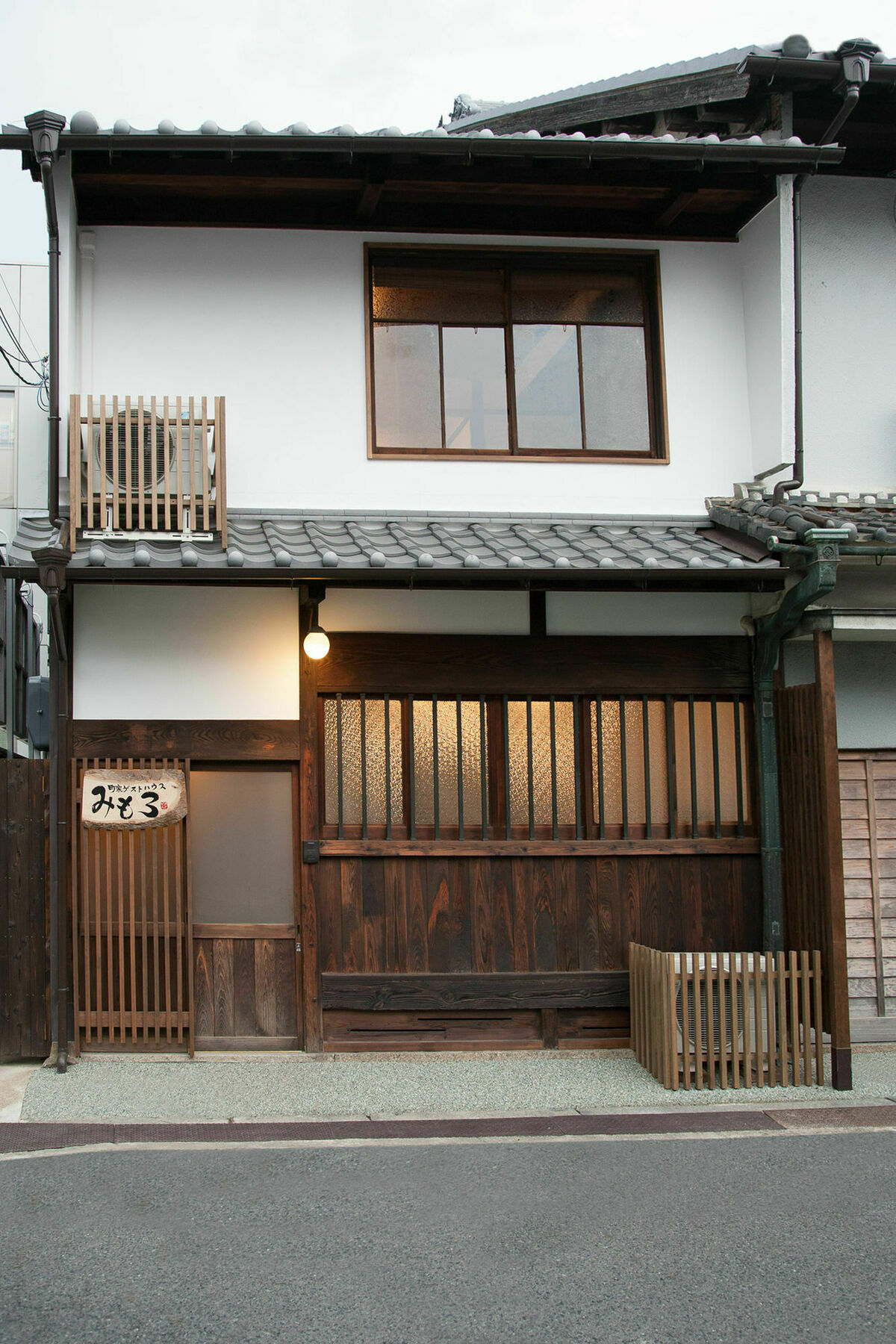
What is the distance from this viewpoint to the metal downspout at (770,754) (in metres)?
9.10

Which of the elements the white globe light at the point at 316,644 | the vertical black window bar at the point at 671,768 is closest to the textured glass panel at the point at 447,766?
Answer: the white globe light at the point at 316,644

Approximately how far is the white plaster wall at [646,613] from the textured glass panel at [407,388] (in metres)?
1.96

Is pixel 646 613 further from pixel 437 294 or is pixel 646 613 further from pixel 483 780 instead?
pixel 437 294

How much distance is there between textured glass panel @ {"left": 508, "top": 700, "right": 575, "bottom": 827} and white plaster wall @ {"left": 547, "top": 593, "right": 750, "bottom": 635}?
0.73 meters

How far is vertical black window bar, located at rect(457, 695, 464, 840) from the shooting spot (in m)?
9.10

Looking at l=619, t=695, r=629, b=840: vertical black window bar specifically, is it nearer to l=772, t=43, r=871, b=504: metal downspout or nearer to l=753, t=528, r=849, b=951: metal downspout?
l=753, t=528, r=849, b=951: metal downspout

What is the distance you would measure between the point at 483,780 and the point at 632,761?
134 centimetres

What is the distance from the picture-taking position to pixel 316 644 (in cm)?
891

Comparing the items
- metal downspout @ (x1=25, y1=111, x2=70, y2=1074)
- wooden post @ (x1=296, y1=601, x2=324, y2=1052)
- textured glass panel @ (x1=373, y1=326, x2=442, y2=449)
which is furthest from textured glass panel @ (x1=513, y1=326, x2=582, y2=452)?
metal downspout @ (x1=25, y1=111, x2=70, y2=1074)

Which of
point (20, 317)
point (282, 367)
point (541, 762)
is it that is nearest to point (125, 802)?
point (541, 762)

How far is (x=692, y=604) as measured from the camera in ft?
31.7

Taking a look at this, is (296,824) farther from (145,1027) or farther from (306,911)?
(145,1027)

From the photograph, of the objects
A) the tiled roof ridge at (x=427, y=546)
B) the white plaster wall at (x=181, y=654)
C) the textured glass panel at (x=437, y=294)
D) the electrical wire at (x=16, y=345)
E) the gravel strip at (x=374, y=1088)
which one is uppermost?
the electrical wire at (x=16, y=345)

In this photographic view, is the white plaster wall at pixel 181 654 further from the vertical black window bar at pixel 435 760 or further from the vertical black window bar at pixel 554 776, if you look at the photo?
the vertical black window bar at pixel 554 776
